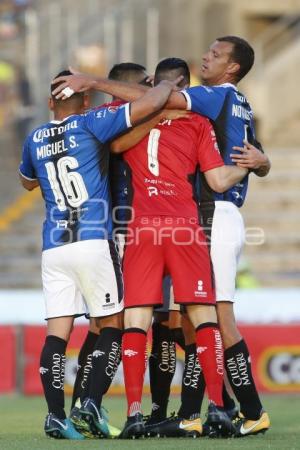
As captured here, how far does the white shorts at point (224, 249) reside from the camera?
7.76 metres

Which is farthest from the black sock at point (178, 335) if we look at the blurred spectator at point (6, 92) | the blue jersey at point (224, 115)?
the blurred spectator at point (6, 92)

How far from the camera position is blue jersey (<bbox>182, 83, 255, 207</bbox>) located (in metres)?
Result: 7.75

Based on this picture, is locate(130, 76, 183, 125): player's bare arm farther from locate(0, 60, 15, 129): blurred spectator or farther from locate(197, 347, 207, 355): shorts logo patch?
locate(0, 60, 15, 129): blurred spectator

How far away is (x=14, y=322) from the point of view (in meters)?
13.0

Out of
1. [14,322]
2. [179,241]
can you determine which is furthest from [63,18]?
[179,241]

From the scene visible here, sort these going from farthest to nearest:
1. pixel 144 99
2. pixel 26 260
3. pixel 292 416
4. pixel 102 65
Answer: pixel 102 65 < pixel 26 260 < pixel 292 416 < pixel 144 99

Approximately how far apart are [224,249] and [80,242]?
893mm

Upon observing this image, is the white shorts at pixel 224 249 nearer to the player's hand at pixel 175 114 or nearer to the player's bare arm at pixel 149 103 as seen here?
the player's hand at pixel 175 114

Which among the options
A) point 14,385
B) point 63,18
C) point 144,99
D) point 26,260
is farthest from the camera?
point 63,18

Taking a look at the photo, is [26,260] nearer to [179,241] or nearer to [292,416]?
[292,416]

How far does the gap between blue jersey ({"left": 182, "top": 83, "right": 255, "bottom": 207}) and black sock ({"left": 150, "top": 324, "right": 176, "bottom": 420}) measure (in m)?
1.00

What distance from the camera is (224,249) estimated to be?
777 cm

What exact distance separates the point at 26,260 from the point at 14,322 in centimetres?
450

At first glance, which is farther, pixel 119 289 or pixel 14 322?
pixel 14 322
